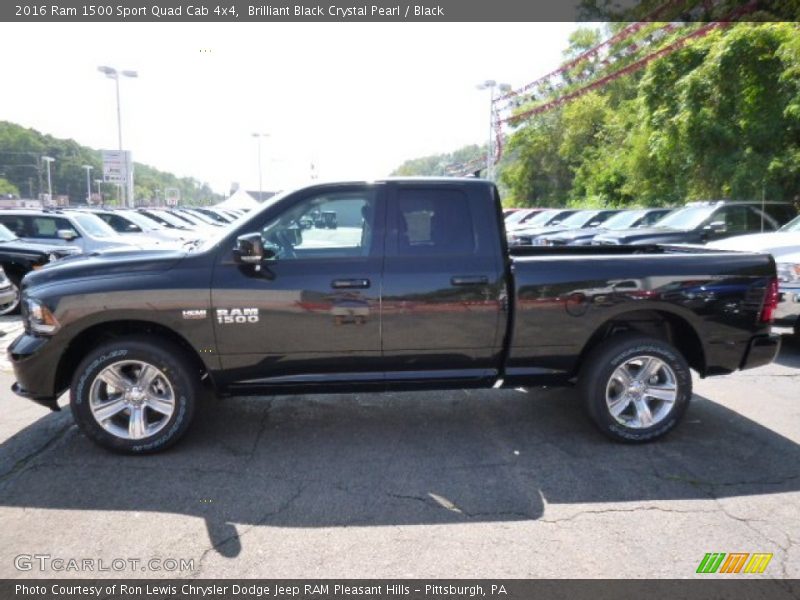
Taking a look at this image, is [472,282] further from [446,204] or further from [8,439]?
[8,439]

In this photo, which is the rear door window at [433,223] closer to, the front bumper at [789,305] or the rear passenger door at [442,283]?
the rear passenger door at [442,283]

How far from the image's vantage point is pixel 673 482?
156 inches

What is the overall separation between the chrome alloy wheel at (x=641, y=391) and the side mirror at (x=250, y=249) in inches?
106

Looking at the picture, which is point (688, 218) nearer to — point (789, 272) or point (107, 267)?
point (789, 272)

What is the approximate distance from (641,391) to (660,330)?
622 millimetres

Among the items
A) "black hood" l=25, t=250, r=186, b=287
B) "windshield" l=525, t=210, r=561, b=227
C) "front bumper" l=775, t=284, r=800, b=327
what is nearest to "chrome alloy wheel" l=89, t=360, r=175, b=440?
"black hood" l=25, t=250, r=186, b=287

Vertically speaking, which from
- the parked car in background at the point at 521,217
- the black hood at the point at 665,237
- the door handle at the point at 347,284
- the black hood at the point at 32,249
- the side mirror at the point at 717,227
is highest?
the parked car in background at the point at 521,217

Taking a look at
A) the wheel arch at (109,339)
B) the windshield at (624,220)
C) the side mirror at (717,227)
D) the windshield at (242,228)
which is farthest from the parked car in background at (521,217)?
the wheel arch at (109,339)

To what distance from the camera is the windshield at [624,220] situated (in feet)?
51.7

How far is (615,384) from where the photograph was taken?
457cm

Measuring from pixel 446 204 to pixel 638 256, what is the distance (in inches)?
58.4

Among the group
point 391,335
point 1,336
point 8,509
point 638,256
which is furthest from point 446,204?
point 1,336

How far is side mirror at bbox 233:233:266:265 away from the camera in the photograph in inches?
Answer: 159

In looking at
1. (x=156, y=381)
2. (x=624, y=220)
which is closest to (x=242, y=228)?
(x=156, y=381)
